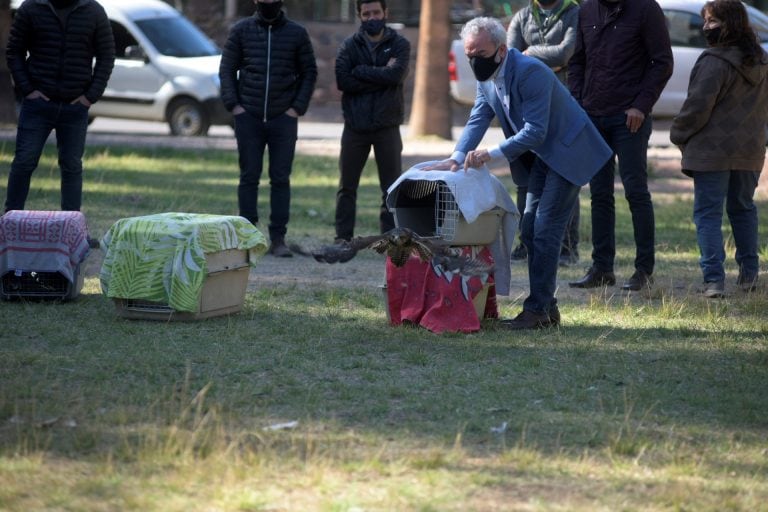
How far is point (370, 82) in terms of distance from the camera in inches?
376

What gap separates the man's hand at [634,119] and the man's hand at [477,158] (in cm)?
180

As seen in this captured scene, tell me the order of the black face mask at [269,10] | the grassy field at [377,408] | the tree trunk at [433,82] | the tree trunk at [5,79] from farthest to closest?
the tree trunk at [5,79]
the tree trunk at [433,82]
the black face mask at [269,10]
the grassy field at [377,408]

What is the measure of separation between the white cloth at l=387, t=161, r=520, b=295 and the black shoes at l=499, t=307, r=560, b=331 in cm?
19

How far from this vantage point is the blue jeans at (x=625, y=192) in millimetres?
8219

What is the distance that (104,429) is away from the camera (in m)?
4.86

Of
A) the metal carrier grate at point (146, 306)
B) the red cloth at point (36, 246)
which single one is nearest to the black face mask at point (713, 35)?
the metal carrier grate at point (146, 306)

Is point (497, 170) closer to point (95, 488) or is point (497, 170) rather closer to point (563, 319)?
point (563, 319)

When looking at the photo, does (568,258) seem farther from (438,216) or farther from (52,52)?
(52,52)

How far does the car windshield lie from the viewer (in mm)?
19469

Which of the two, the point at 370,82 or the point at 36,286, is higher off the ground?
the point at 370,82

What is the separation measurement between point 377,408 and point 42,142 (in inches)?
203

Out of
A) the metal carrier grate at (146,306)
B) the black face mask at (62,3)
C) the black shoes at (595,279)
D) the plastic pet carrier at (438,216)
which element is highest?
the black face mask at (62,3)

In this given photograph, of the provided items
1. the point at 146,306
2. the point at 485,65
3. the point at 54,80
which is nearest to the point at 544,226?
the point at 485,65

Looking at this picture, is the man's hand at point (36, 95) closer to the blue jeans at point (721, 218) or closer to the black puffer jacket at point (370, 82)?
the black puffer jacket at point (370, 82)
